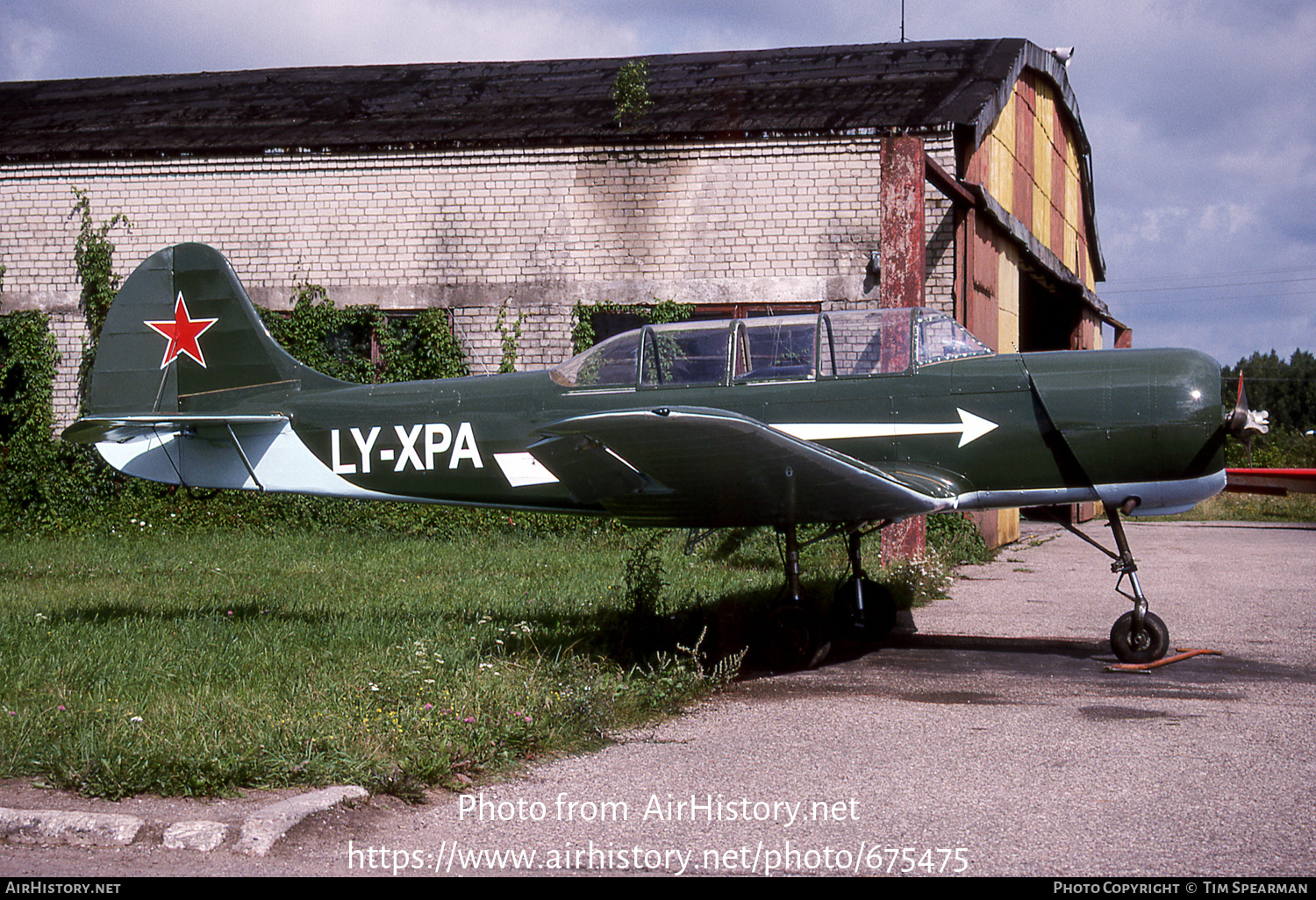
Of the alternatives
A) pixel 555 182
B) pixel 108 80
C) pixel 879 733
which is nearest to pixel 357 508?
pixel 555 182

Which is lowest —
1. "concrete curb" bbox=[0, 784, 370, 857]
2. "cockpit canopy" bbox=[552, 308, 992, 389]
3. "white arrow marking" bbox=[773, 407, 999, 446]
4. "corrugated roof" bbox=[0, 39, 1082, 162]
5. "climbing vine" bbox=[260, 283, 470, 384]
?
"concrete curb" bbox=[0, 784, 370, 857]

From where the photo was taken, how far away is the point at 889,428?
22.5 ft

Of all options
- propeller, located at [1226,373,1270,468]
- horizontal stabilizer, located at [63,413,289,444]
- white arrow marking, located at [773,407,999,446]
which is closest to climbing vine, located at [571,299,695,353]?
horizontal stabilizer, located at [63,413,289,444]

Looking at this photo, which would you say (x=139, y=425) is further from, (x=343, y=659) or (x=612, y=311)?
(x=612, y=311)

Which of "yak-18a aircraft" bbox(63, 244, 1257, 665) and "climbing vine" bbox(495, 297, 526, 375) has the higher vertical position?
"climbing vine" bbox(495, 297, 526, 375)

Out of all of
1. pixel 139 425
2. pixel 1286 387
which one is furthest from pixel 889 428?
pixel 1286 387

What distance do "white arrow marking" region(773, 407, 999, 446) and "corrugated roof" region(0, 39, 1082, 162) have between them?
23.5 ft

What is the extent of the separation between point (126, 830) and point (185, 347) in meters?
5.32

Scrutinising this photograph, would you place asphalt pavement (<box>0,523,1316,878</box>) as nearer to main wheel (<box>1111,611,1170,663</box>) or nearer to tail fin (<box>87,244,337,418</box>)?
main wheel (<box>1111,611,1170,663</box>)

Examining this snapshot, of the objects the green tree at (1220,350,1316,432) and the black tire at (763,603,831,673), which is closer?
the black tire at (763,603,831,673)

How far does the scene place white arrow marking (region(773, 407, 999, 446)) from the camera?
266 inches

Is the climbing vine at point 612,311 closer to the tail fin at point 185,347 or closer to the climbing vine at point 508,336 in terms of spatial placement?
the climbing vine at point 508,336

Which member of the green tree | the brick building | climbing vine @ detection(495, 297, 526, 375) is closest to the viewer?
the brick building
